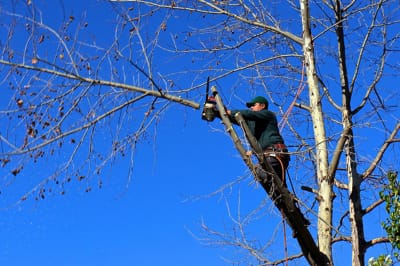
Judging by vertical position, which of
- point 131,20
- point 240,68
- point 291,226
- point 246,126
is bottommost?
point 291,226

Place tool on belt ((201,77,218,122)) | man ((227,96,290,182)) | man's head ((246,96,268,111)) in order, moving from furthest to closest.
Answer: man's head ((246,96,268,111)) → man ((227,96,290,182)) → tool on belt ((201,77,218,122))

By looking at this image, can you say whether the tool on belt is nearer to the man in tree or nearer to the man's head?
the man in tree

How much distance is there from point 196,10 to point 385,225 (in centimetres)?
316

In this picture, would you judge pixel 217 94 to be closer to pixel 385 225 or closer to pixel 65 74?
pixel 65 74

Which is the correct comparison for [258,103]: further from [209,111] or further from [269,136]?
[209,111]

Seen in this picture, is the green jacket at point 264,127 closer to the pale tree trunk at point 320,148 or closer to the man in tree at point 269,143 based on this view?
the man in tree at point 269,143

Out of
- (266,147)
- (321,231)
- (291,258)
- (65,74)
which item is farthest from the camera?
(291,258)

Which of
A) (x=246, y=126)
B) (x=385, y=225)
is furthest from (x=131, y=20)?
(x=385, y=225)

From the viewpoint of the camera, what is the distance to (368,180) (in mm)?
7789

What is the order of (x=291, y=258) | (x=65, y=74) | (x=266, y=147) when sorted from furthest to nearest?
(x=291, y=258) → (x=266, y=147) → (x=65, y=74)

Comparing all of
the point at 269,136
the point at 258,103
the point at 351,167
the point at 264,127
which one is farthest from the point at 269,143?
the point at 351,167

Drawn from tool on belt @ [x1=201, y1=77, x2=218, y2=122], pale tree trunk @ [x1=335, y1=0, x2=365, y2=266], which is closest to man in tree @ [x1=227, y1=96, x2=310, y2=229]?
tool on belt @ [x1=201, y1=77, x2=218, y2=122]

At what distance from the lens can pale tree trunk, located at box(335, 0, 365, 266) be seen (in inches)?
293

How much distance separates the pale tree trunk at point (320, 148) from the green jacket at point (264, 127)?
0.55m
